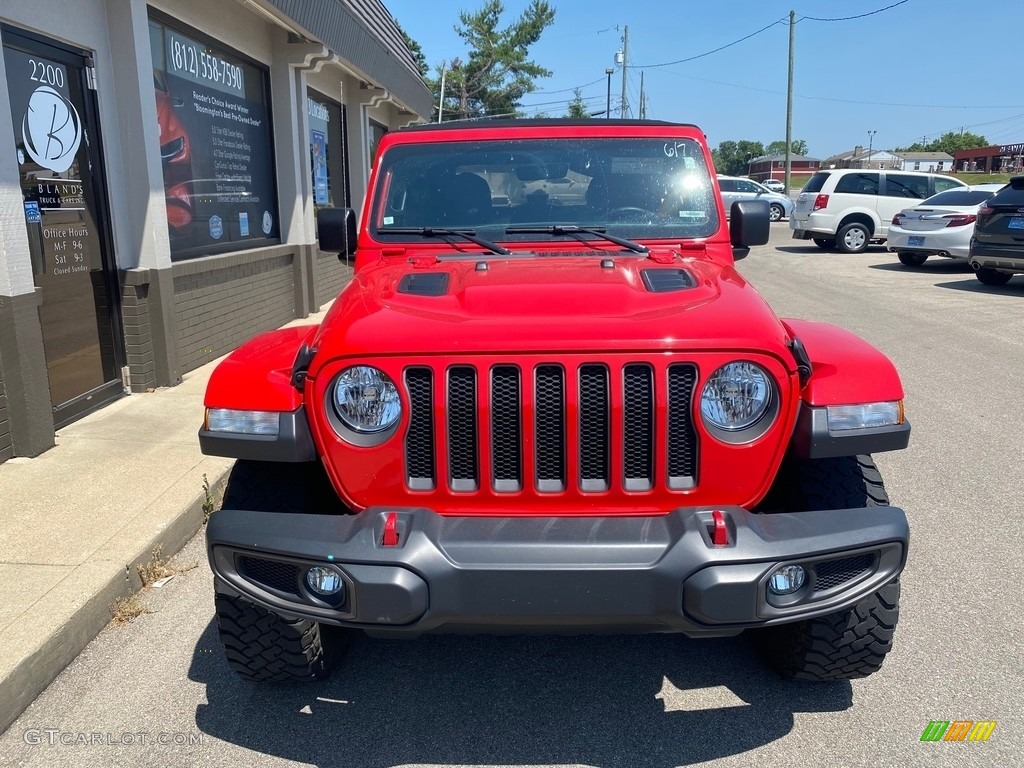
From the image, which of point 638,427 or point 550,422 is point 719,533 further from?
point 550,422

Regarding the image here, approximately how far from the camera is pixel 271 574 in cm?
242

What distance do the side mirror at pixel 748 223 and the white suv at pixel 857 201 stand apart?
1559 cm

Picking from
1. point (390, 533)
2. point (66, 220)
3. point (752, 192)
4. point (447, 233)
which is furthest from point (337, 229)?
point (752, 192)

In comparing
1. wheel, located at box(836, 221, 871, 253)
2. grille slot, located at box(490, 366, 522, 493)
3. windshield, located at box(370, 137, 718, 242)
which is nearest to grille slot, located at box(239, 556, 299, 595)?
grille slot, located at box(490, 366, 522, 493)

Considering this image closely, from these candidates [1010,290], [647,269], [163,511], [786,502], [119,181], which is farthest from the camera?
[1010,290]

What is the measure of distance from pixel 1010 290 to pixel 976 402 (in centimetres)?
766

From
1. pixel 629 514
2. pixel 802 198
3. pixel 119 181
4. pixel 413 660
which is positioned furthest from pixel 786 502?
pixel 802 198

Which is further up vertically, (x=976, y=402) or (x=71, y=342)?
(x=71, y=342)

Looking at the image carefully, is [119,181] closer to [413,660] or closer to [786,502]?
[413,660]

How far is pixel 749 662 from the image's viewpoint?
3109mm

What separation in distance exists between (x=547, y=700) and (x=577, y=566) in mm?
926

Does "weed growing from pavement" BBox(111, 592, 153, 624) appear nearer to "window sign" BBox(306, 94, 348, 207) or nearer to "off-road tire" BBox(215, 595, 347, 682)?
"off-road tire" BBox(215, 595, 347, 682)

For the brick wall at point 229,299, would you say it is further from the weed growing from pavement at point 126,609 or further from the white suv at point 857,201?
the white suv at point 857,201

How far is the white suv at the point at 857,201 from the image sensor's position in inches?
704
